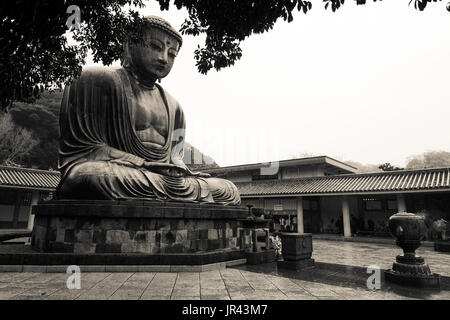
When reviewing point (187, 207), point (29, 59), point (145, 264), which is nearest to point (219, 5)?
point (29, 59)

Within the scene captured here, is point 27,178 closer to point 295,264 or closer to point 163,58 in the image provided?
point 163,58

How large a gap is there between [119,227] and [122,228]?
6 cm

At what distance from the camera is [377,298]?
3623 millimetres

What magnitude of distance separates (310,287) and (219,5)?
4.59 meters

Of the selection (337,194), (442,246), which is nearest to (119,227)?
(442,246)

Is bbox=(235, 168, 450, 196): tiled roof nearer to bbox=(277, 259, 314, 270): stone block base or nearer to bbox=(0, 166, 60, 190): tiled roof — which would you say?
bbox=(277, 259, 314, 270): stone block base

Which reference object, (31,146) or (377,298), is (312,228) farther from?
(31,146)

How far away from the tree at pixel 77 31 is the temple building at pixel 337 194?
13.1 m

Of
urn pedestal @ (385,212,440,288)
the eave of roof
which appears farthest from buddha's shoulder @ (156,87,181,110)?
the eave of roof

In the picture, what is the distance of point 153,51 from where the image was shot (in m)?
7.36

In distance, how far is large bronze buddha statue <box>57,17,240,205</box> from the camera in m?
5.71

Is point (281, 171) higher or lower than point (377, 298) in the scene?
higher

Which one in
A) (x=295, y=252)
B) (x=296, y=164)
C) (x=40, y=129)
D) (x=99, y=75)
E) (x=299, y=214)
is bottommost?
(x=295, y=252)

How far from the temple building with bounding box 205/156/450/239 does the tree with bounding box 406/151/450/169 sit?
3080 cm
